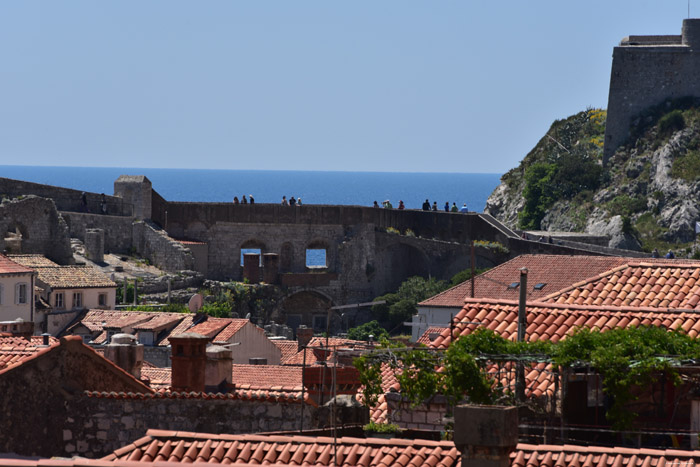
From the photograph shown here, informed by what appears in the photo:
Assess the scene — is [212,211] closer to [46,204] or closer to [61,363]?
[46,204]

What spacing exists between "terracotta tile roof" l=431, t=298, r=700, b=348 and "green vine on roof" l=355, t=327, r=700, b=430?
2.18ft

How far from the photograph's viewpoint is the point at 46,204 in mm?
61219

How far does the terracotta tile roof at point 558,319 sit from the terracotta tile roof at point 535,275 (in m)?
20.3

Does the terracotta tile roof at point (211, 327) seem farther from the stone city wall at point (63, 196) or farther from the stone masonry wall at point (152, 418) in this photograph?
the stone masonry wall at point (152, 418)

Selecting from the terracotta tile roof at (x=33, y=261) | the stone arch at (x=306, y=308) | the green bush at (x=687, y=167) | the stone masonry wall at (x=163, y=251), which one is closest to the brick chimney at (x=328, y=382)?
the terracotta tile roof at (x=33, y=261)

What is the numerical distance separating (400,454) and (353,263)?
180ft

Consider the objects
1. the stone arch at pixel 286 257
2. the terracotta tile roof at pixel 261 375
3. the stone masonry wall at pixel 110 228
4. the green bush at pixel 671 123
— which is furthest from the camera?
the green bush at pixel 671 123

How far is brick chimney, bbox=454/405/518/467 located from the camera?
12.3 m

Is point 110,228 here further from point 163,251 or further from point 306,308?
point 306,308

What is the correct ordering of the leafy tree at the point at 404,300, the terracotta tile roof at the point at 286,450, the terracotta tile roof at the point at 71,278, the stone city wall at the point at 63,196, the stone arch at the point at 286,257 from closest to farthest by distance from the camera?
the terracotta tile roof at the point at 286,450 < the terracotta tile roof at the point at 71,278 < the stone city wall at the point at 63,196 < the leafy tree at the point at 404,300 < the stone arch at the point at 286,257

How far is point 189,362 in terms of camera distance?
773 inches

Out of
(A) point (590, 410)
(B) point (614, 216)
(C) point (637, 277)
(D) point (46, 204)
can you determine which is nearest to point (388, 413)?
(A) point (590, 410)

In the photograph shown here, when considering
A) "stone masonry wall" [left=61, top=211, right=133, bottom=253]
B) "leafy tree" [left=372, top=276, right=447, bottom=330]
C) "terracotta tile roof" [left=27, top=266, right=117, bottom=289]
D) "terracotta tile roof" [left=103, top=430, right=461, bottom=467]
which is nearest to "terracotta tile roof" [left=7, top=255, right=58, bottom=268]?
"terracotta tile roof" [left=27, top=266, right=117, bottom=289]

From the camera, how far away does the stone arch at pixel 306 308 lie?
2657 inches
